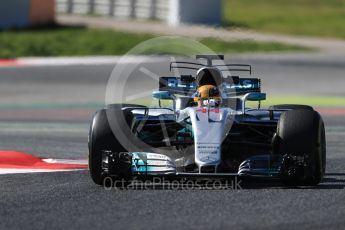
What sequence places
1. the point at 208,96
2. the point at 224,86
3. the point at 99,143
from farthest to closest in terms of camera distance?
the point at 224,86
the point at 208,96
the point at 99,143

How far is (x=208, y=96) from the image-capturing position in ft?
37.3

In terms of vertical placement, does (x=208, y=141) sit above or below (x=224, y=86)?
below

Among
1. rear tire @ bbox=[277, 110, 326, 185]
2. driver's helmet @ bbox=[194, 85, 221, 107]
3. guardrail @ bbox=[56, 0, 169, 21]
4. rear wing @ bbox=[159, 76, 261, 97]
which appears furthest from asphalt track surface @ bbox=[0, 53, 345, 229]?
guardrail @ bbox=[56, 0, 169, 21]

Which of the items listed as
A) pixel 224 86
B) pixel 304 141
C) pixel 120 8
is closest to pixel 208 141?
pixel 304 141

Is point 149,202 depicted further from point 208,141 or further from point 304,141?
point 304,141

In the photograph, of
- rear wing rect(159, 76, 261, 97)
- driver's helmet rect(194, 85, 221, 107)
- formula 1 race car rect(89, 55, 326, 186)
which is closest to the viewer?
formula 1 race car rect(89, 55, 326, 186)

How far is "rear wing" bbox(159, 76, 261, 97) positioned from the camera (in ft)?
38.8

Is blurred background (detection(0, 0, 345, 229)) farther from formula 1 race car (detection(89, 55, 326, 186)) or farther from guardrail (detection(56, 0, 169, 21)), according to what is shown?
formula 1 race car (detection(89, 55, 326, 186))

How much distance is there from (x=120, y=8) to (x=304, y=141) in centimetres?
3061

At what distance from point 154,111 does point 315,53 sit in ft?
69.4

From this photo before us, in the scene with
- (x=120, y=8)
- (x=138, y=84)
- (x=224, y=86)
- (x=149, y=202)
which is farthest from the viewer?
(x=120, y=8)

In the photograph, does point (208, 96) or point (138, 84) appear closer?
point (208, 96)

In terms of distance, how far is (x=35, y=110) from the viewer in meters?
20.0

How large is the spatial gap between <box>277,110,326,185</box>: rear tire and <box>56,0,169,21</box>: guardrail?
2858cm
